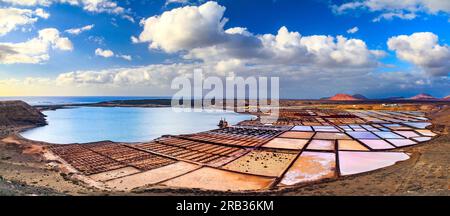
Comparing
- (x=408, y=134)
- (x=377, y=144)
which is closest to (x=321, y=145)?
(x=377, y=144)

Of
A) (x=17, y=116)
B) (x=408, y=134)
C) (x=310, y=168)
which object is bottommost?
(x=310, y=168)

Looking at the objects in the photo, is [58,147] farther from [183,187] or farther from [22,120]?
[22,120]

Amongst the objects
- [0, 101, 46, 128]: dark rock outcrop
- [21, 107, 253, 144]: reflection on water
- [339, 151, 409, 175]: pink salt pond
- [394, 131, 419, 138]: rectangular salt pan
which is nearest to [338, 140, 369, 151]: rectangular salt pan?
[339, 151, 409, 175]: pink salt pond

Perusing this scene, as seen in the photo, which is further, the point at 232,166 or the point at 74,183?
the point at 232,166

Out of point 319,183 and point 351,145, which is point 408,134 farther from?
point 319,183

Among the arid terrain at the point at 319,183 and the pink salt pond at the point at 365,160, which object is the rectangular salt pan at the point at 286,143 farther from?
the arid terrain at the point at 319,183
